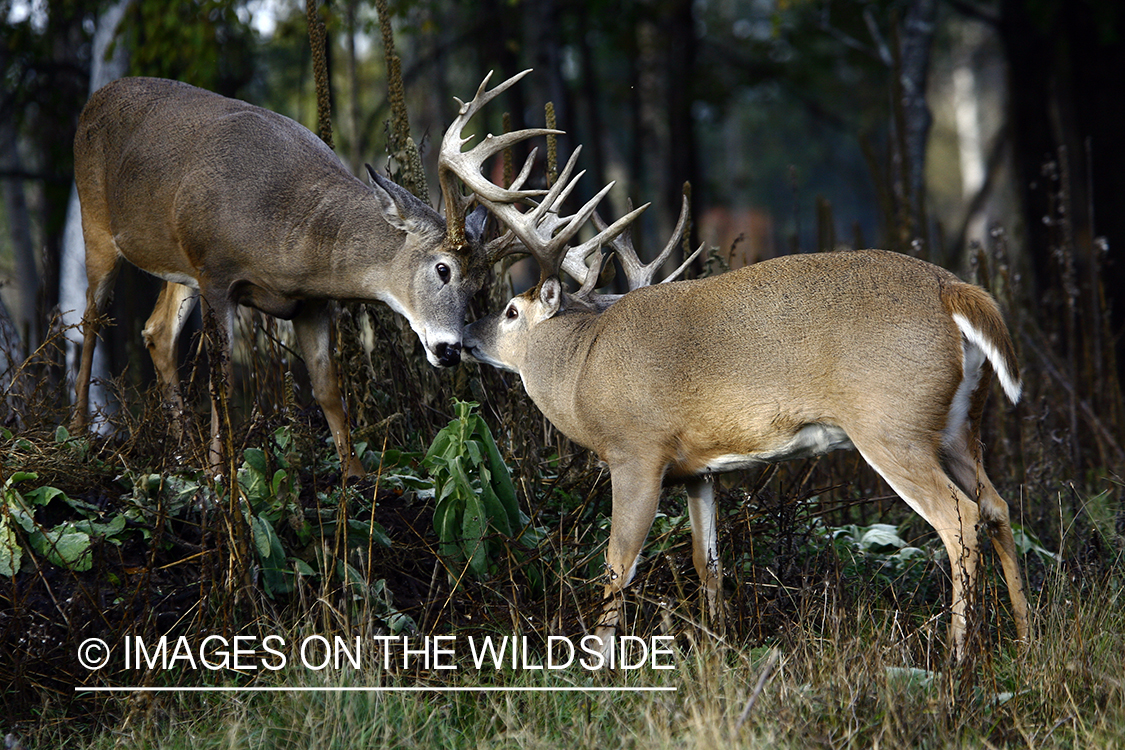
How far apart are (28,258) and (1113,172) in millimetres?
10408

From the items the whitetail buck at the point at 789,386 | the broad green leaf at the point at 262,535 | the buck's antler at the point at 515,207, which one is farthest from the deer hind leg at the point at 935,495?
the broad green leaf at the point at 262,535

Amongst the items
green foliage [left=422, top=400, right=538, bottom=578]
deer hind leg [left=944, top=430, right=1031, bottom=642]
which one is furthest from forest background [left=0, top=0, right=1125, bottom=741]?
deer hind leg [left=944, top=430, right=1031, bottom=642]

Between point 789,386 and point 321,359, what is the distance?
2.40 metres

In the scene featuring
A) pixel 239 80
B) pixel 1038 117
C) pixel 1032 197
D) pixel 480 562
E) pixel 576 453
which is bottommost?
pixel 480 562

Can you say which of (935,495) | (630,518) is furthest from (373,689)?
(935,495)

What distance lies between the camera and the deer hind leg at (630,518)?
13.4 feet

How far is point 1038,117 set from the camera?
10672 mm

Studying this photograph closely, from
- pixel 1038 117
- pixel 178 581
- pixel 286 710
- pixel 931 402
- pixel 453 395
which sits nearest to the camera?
pixel 286 710

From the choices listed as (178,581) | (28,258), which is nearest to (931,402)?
(178,581)

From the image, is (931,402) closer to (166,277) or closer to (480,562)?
(480,562)

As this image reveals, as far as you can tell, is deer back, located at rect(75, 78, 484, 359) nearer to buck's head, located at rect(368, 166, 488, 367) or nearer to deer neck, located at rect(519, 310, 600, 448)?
buck's head, located at rect(368, 166, 488, 367)

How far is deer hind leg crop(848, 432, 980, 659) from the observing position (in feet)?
12.0

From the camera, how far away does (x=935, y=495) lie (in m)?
3.71

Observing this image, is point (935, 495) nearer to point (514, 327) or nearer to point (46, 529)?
point (514, 327)
